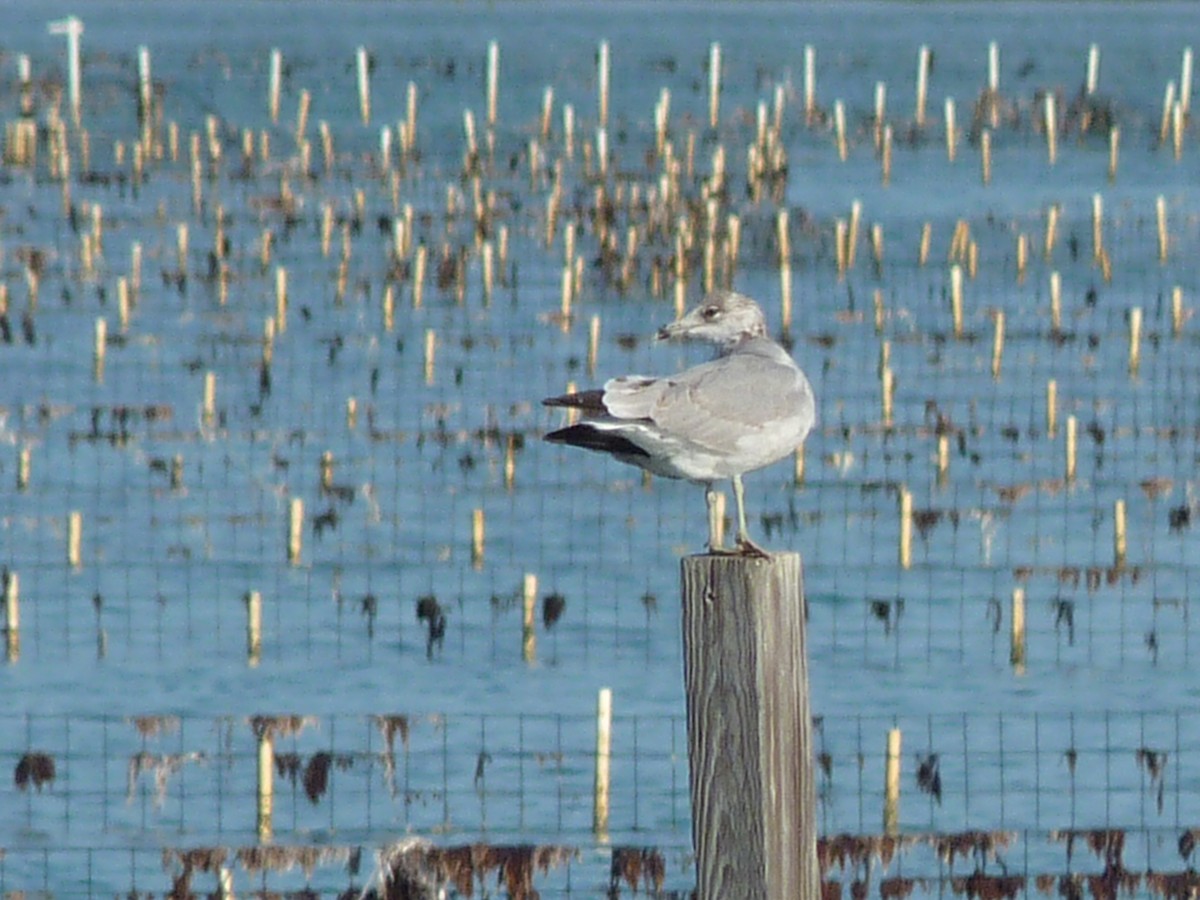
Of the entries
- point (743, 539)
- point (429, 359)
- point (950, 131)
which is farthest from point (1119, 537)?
point (950, 131)

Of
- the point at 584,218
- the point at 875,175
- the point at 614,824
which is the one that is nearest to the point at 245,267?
the point at 584,218

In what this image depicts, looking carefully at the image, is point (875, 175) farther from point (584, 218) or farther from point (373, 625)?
point (373, 625)

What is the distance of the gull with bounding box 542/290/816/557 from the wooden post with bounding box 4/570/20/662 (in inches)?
810

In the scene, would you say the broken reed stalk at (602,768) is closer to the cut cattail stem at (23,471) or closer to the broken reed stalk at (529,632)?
the broken reed stalk at (529,632)

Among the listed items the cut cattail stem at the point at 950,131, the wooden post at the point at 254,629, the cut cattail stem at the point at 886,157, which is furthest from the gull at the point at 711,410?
the cut cattail stem at the point at 886,157

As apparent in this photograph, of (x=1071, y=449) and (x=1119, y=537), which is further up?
(x=1119, y=537)

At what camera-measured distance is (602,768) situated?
23.0 metres

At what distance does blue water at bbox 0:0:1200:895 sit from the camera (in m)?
26.0

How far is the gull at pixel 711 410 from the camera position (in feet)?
29.7

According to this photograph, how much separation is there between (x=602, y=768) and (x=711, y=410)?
13685mm

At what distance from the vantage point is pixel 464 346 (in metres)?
52.1

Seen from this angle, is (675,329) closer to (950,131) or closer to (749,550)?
(749,550)

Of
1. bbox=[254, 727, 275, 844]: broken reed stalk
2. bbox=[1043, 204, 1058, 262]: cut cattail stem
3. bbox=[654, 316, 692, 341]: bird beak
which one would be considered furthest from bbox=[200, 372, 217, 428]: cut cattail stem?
bbox=[654, 316, 692, 341]: bird beak

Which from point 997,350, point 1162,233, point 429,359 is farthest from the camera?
point 1162,233
